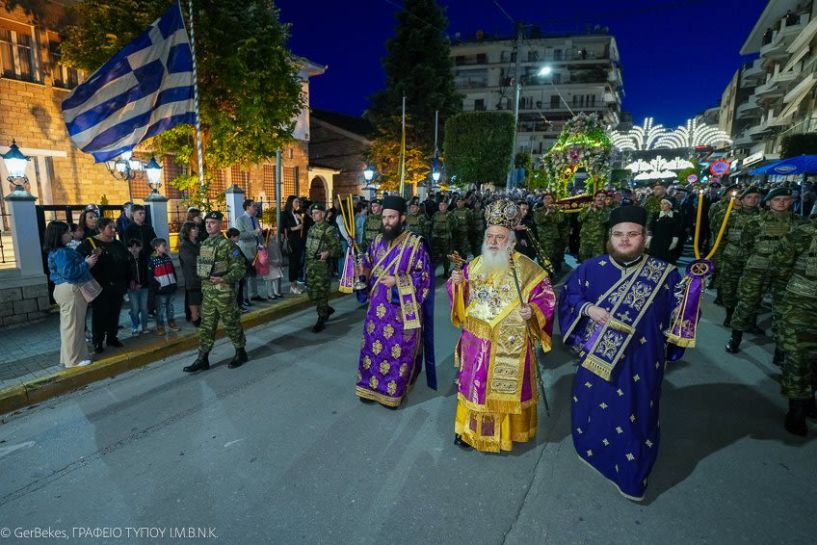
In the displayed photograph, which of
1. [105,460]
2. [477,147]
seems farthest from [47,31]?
[477,147]

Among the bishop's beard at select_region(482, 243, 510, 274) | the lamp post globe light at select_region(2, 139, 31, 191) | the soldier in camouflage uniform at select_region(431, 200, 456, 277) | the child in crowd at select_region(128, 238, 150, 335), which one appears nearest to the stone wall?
the lamp post globe light at select_region(2, 139, 31, 191)

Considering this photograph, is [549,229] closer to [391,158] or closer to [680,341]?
[680,341]

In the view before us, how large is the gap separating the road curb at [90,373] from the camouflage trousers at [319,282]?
1.29 metres

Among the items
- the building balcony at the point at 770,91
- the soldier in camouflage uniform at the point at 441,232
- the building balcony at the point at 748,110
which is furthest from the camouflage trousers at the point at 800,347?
the building balcony at the point at 748,110

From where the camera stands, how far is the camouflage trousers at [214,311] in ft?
17.0

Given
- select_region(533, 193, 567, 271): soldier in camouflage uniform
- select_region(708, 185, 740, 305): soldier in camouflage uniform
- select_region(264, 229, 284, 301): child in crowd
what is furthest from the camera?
select_region(533, 193, 567, 271): soldier in camouflage uniform

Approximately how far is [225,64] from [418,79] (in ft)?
64.2

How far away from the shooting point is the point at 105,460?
11.5 feet

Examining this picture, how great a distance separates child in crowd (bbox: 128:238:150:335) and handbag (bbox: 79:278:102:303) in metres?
1.00

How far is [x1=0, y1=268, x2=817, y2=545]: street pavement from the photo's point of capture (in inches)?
108

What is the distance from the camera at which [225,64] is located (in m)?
11.1

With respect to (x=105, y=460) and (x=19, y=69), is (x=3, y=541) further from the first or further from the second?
(x=19, y=69)

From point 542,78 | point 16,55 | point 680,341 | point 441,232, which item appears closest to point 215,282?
point 680,341

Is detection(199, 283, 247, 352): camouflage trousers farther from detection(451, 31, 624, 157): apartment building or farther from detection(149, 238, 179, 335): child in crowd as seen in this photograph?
detection(451, 31, 624, 157): apartment building
